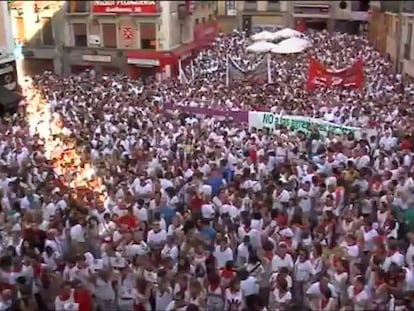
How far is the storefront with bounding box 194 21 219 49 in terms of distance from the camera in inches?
1443

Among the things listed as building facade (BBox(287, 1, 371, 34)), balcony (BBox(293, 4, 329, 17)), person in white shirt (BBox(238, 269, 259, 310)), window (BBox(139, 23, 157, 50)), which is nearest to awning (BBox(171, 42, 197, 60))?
window (BBox(139, 23, 157, 50))

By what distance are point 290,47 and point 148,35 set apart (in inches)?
411

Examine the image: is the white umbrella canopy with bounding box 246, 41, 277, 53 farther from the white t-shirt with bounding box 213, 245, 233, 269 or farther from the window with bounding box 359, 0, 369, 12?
the window with bounding box 359, 0, 369, 12

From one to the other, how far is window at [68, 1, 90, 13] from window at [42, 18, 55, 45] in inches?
52.7

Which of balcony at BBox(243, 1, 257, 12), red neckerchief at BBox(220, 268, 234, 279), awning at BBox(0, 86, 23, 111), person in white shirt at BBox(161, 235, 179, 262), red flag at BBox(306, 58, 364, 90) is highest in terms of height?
balcony at BBox(243, 1, 257, 12)

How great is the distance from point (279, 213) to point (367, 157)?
3.03 m

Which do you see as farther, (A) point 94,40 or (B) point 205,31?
(B) point 205,31

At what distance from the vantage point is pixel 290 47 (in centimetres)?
2559

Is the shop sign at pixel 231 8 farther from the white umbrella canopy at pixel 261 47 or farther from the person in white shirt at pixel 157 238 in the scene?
the person in white shirt at pixel 157 238

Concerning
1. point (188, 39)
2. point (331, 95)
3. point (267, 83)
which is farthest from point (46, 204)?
point (188, 39)

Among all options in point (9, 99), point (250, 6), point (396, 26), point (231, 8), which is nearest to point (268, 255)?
point (9, 99)

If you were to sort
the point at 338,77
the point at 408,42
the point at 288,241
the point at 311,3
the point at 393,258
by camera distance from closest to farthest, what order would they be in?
the point at 393,258 < the point at 288,241 < the point at 338,77 < the point at 408,42 < the point at 311,3

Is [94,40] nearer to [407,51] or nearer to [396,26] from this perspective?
[396,26]

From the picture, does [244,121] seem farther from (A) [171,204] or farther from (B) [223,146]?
(A) [171,204]
